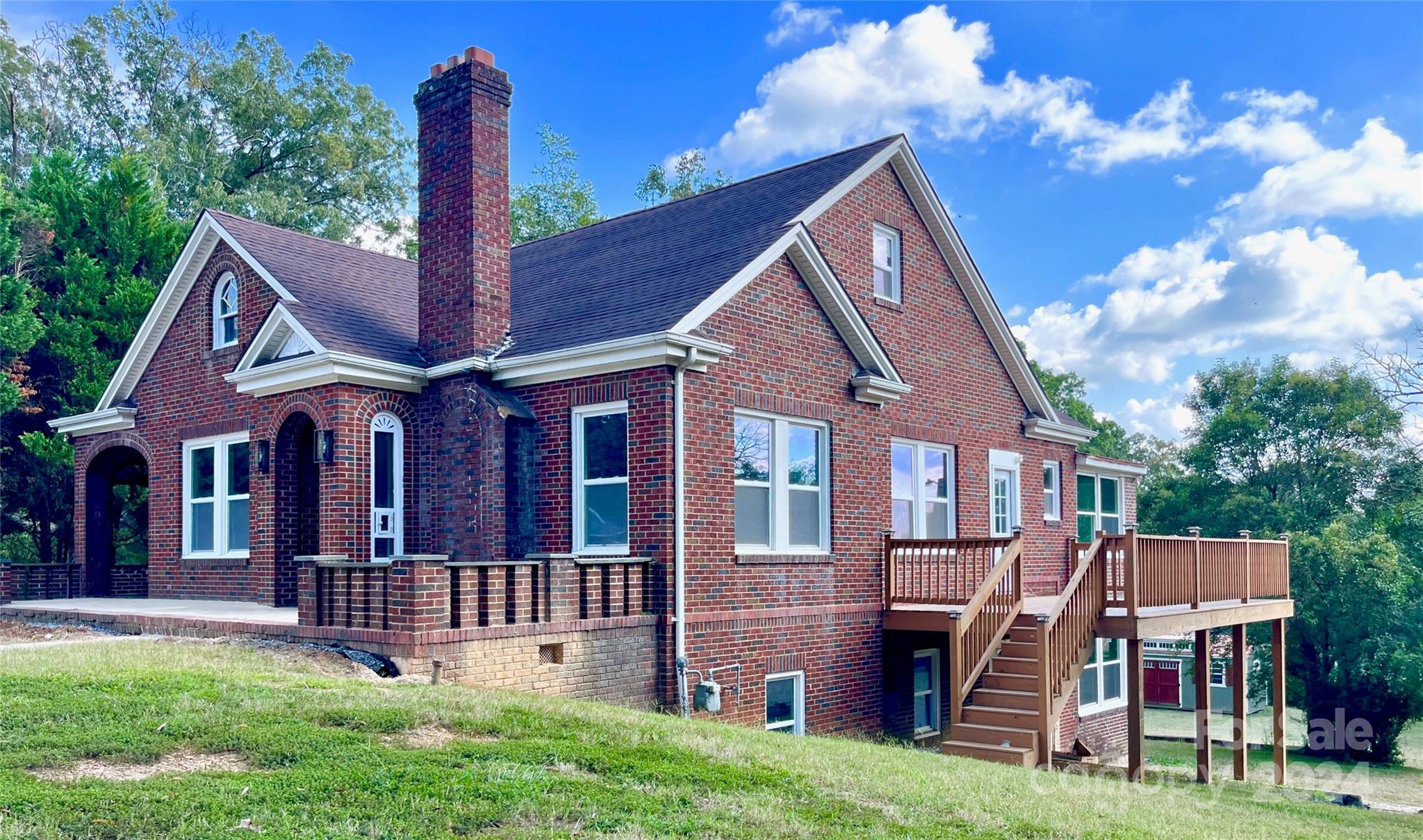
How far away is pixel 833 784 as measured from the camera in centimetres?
732

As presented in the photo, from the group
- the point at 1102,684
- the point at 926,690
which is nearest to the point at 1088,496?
the point at 1102,684

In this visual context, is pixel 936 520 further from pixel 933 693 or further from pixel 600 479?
pixel 600 479

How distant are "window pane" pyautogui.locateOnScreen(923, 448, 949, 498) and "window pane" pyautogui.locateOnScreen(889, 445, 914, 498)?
35 centimetres

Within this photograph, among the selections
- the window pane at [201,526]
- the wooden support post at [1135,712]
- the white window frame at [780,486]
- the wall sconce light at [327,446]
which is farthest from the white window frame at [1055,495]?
the window pane at [201,526]

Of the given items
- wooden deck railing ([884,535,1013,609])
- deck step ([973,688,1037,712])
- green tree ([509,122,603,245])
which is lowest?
deck step ([973,688,1037,712])

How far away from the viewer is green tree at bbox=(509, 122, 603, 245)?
134 feet

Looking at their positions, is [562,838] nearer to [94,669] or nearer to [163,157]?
[94,669]

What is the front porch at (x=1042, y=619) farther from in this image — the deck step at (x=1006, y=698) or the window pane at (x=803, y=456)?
the window pane at (x=803, y=456)

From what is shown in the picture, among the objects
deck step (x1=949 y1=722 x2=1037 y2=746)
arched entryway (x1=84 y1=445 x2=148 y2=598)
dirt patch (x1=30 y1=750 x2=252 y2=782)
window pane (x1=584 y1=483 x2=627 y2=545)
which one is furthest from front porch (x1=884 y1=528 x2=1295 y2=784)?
arched entryway (x1=84 y1=445 x2=148 y2=598)

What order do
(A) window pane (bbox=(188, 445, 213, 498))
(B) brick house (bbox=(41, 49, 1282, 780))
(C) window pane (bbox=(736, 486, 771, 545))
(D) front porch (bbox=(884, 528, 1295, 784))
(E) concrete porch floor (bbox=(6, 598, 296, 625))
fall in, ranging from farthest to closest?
(A) window pane (bbox=(188, 445, 213, 498)), (C) window pane (bbox=(736, 486, 771, 545)), (D) front porch (bbox=(884, 528, 1295, 784)), (E) concrete porch floor (bbox=(6, 598, 296, 625)), (B) brick house (bbox=(41, 49, 1282, 780))

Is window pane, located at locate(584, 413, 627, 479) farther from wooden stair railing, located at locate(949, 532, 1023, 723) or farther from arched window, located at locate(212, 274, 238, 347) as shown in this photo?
arched window, located at locate(212, 274, 238, 347)

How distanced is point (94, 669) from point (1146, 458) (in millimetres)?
54078

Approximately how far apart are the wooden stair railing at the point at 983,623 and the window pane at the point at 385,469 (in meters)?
7.02

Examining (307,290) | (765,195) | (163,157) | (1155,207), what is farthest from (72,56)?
(1155,207)
